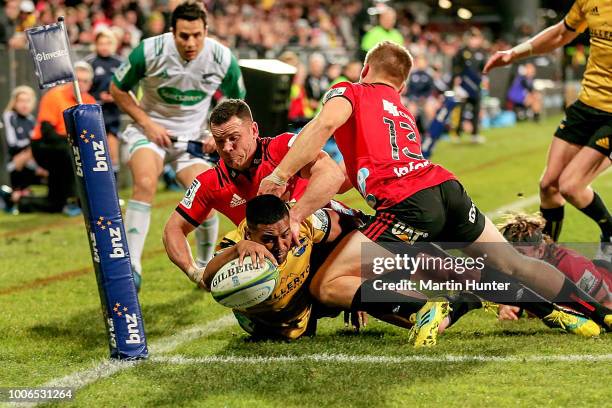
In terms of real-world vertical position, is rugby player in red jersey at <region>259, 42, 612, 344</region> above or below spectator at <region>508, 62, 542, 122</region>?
above

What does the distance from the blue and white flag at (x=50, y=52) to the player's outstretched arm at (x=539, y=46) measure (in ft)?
10.8

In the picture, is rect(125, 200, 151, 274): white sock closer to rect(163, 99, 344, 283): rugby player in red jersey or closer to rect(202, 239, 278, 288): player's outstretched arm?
rect(163, 99, 344, 283): rugby player in red jersey

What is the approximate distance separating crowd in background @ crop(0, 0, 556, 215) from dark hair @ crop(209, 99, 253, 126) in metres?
5.28

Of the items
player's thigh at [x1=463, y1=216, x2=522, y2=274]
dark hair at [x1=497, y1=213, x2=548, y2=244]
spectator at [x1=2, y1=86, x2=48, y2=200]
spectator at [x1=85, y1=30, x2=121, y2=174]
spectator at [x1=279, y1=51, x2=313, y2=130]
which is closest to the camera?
player's thigh at [x1=463, y1=216, x2=522, y2=274]

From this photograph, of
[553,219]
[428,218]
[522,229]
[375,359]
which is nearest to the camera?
[375,359]

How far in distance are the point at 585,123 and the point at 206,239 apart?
297 centimetres

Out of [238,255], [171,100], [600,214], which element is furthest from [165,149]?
[600,214]

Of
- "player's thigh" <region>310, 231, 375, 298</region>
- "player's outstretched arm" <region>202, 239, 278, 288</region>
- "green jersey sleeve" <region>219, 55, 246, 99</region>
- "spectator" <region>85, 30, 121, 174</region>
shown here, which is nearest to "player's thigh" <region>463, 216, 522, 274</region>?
"player's thigh" <region>310, 231, 375, 298</region>

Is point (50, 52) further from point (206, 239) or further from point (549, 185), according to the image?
point (549, 185)

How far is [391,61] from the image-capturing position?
620cm

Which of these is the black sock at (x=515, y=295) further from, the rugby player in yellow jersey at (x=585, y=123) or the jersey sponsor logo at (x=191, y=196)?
the jersey sponsor logo at (x=191, y=196)

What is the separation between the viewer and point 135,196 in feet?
25.6

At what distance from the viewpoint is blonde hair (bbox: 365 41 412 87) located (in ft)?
20.3

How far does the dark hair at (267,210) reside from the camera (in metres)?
5.37
